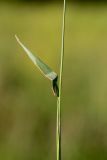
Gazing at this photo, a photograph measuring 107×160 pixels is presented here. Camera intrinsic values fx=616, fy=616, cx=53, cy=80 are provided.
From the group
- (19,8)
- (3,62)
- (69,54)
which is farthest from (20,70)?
(19,8)

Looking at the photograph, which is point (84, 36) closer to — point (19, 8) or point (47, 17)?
point (47, 17)

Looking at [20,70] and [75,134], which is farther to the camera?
[20,70]

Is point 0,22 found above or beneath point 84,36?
above

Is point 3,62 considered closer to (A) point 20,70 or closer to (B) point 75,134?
(A) point 20,70

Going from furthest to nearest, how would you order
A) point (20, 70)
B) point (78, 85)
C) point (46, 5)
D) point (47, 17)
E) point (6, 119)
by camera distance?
1. point (46, 5)
2. point (47, 17)
3. point (20, 70)
4. point (78, 85)
5. point (6, 119)

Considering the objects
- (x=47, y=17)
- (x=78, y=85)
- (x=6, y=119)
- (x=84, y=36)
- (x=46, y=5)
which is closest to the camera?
(x=6, y=119)

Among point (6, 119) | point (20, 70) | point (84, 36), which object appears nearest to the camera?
point (6, 119)

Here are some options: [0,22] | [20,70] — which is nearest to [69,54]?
[20,70]
